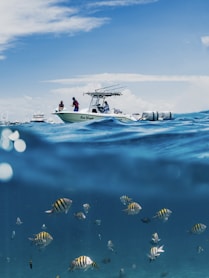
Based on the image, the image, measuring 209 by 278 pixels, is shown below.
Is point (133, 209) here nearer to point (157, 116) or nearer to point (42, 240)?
point (42, 240)

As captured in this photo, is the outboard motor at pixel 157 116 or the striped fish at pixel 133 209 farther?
the outboard motor at pixel 157 116

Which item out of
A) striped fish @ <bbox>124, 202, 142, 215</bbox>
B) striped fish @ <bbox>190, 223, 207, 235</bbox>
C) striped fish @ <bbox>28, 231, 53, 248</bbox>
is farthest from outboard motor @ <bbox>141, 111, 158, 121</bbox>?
striped fish @ <bbox>28, 231, 53, 248</bbox>

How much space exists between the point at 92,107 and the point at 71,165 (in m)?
4.21

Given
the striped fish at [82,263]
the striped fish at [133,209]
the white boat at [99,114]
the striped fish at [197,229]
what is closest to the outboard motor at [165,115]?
the white boat at [99,114]

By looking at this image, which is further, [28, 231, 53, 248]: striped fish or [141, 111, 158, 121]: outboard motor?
[141, 111, 158, 121]: outboard motor

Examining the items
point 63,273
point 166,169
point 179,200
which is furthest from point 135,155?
point 179,200

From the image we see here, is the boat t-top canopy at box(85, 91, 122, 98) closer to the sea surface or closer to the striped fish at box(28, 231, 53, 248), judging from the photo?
the sea surface

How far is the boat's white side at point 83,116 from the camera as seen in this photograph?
24.8m

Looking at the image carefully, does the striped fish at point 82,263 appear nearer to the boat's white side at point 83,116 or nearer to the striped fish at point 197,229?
the striped fish at point 197,229

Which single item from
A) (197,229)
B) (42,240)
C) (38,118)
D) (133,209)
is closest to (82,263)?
(42,240)

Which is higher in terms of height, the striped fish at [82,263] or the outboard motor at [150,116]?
the outboard motor at [150,116]

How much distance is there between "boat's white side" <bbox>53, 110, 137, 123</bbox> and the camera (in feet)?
81.5

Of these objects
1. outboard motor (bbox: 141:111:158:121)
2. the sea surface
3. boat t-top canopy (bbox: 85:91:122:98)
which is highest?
boat t-top canopy (bbox: 85:91:122:98)

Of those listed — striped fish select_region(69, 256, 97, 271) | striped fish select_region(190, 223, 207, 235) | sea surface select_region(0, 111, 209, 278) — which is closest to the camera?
striped fish select_region(69, 256, 97, 271)
